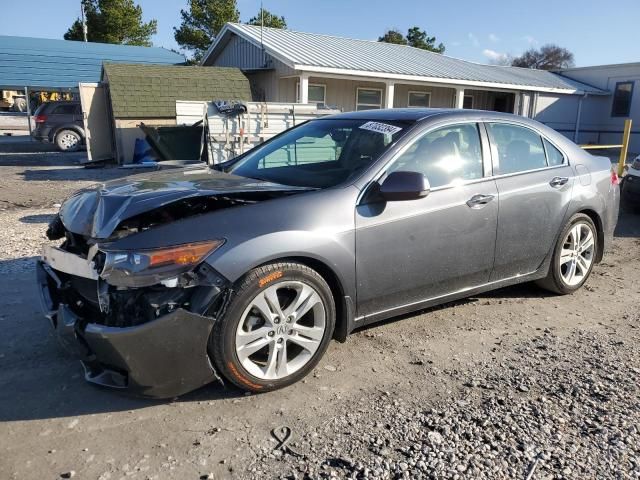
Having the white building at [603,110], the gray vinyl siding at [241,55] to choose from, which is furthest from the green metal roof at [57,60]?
the white building at [603,110]

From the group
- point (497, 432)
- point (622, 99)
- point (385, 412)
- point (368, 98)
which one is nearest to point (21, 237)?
point (385, 412)

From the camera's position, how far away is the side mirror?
3229mm

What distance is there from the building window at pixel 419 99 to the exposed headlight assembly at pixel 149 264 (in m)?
18.9

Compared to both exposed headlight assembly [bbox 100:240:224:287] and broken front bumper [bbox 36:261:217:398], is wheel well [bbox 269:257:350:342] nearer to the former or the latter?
exposed headlight assembly [bbox 100:240:224:287]

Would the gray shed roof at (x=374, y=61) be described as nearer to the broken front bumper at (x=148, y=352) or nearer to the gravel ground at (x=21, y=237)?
the gravel ground at (x=21, y=237)

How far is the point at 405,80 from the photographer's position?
17.9 m

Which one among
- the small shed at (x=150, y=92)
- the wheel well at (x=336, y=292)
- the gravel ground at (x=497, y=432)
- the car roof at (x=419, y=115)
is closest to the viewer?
the gravel ground at (x=497, y=432)

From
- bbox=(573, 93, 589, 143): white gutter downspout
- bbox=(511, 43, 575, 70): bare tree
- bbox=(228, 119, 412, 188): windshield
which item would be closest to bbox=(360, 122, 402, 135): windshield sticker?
bbox=(228, 119, 412, 188): windshield

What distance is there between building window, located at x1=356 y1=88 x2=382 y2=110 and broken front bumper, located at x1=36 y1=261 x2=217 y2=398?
17141 millimetres

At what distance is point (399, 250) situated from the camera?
11.2ft

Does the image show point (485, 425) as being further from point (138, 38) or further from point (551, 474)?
point (138, 38)

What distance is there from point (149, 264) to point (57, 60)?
29.2m

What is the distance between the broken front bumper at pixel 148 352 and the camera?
103 inches

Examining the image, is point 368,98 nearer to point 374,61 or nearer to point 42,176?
point 374,61
